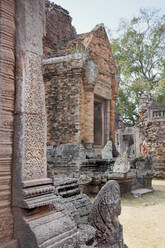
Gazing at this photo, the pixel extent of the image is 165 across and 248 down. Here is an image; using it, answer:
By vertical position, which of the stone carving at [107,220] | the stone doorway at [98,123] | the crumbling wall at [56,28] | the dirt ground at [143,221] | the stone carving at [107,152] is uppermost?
the crumbling wall at [56,28]

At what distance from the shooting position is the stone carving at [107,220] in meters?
3.07

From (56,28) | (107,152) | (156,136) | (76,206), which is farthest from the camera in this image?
(156,136)

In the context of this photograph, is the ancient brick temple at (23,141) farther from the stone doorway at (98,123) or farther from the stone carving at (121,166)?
the stone doorway at (98,123)

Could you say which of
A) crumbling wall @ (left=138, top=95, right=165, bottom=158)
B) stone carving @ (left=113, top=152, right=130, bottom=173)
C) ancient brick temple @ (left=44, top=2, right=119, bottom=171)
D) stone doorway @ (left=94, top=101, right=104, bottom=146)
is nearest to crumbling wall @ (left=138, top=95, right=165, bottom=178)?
crumbling wall @ (left=138, top=95, right=165, bottom=158)

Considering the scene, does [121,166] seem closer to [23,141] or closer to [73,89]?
[73,89]

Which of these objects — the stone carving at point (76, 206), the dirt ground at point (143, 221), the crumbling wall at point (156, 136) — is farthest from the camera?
the crumbling wall at point (156, 136)

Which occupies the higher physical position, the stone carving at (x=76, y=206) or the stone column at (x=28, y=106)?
the stone column at (x=28, y=106)

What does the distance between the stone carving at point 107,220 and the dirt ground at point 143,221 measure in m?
1.39

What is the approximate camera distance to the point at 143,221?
5867 millimetres

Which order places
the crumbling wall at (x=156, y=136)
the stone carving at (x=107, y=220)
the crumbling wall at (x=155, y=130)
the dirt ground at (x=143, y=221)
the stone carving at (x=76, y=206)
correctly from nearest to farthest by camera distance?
the stone carving at (x=76, y=206)
the stone carving at (x=107, y=220)
the dirt ground at (x=143, y=221)
the crumbling wall at (x=156, y=136)
the crumbling wall at (x=155, y=130)

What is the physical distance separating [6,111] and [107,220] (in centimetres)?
183

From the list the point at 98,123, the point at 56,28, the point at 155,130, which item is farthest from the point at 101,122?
the point at 155,130

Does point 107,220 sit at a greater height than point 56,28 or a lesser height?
lesser

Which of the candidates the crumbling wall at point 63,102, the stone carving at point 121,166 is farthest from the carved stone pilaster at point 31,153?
the crumbling wall at point 63,102
